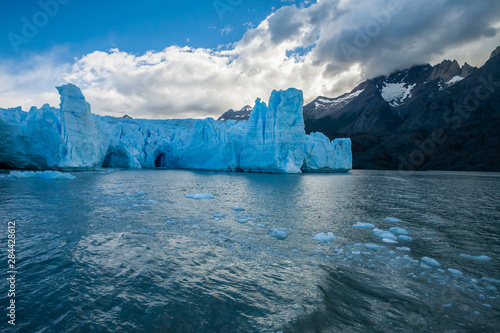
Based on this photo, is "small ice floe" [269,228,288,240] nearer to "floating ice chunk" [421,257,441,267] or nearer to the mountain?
"floating ice chunk" [421,257,441,267]

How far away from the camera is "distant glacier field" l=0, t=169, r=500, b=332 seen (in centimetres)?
261

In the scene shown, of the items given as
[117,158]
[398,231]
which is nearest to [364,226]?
[398,231]

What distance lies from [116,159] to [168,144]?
7759 millimetres

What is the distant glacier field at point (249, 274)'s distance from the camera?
2611 mm

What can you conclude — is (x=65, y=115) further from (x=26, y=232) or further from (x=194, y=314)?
(x=194, y=314)

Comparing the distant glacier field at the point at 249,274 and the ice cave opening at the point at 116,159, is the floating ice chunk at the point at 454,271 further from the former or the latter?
the ice cave opening at the point at 116,159

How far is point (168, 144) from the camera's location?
4056 centimetres

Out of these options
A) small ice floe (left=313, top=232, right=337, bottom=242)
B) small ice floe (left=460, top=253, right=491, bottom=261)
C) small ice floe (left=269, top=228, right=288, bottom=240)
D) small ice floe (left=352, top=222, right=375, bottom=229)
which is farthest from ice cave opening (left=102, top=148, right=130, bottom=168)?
small ice floe (left=460, top=253, right=491, bottom=261)

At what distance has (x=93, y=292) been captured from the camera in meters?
3.08

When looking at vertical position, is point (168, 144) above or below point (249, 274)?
above

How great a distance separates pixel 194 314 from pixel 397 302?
7.43 ft

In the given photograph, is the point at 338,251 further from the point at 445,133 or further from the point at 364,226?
the point at 445,133

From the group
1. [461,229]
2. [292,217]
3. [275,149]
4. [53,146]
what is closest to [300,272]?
[292,217]

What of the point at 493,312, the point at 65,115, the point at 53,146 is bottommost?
the point at 493,312
